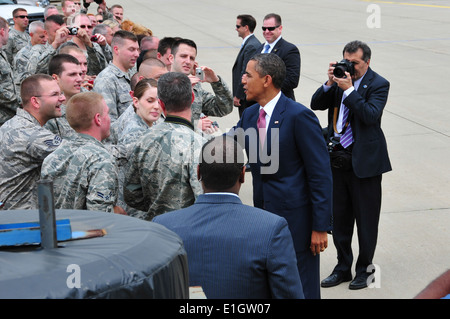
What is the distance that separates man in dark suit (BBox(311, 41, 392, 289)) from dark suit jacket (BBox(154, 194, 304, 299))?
2537mm

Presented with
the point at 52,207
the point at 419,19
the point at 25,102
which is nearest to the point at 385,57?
the point at 419,19

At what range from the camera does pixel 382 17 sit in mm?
26750

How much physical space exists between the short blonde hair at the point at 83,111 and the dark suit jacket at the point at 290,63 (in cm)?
496

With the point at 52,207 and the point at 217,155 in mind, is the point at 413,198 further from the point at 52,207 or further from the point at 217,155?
→ the point at 52,207

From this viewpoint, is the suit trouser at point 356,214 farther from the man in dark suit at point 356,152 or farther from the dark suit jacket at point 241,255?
the dark suit jacket at point 241,255

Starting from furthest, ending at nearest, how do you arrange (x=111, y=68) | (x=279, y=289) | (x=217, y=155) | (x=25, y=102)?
1. (x=111, y=68)
2. (x=25, y=102)
3. (x=217, y=155)
4. (x=279, y=289)

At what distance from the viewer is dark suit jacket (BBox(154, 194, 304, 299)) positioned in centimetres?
292

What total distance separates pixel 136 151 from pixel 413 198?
4.39 metres

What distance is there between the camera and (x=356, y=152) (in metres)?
5.37

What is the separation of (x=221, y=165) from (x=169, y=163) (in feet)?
3.46

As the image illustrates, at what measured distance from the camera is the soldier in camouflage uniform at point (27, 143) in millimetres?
4598

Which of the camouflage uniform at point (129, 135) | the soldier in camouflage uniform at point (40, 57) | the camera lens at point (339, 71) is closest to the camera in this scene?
the camouflage uniform at point (129, 135)

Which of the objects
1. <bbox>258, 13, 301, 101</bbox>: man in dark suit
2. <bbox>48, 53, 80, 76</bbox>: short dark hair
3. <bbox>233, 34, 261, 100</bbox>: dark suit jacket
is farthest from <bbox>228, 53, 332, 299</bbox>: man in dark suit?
<bbox>233, 34, 261, 100</bbox>: dark suit jacket

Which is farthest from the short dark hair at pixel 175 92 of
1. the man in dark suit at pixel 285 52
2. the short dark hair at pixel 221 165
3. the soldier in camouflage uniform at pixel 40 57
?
the man in dark suit at pixel 285 52
